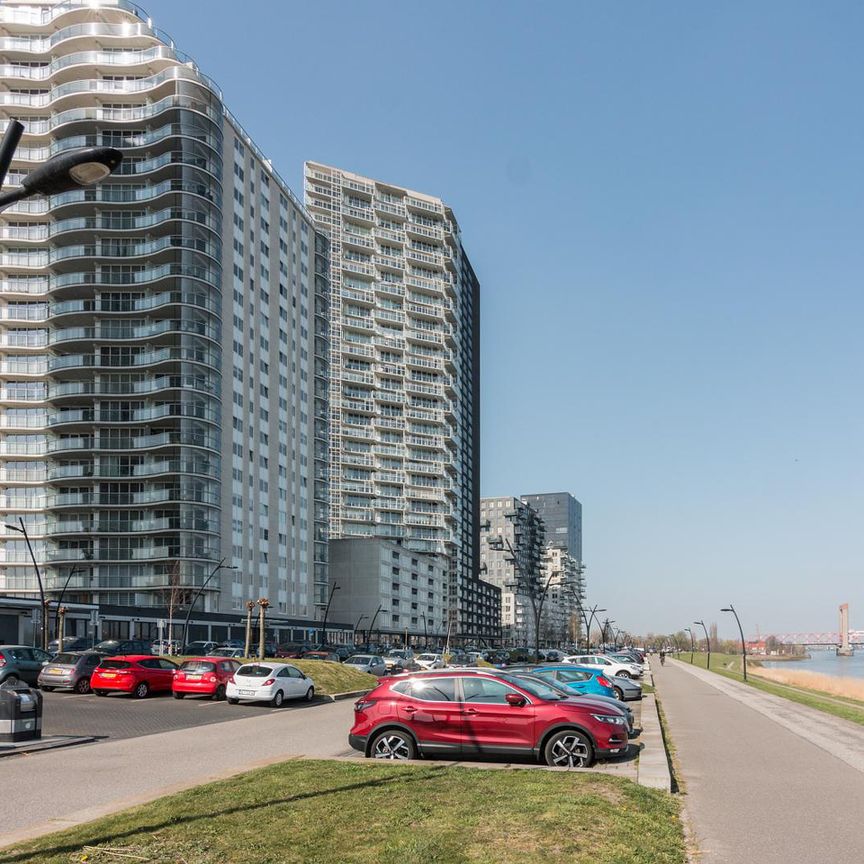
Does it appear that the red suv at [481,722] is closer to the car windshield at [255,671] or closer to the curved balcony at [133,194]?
the car windshield at [255,671]

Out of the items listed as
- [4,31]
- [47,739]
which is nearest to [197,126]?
[4,31]

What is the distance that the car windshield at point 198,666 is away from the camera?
33281mm

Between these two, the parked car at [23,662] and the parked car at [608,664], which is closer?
the parked car at [23,662]

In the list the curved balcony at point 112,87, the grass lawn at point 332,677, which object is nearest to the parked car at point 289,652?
the grass lawn at point 332,677

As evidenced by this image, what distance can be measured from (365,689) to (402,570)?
10532cm

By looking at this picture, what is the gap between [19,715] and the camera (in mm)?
18734

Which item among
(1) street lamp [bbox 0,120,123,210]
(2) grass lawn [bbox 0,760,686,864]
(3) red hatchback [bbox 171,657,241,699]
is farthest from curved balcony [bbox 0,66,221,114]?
(1) street lamp [bbox 0,120,123,210]

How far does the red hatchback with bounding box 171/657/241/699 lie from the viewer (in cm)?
3281

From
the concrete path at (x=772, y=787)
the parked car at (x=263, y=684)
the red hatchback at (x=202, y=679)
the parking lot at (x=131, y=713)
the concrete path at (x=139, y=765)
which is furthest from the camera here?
the red hatchback at (x=202, y=679)

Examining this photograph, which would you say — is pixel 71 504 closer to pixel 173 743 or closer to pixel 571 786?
pixel 173 743

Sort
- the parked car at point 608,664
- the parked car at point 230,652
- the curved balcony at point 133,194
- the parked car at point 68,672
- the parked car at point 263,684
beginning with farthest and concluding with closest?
the curved balcony at point 133,194
the parked car at point 230,652
the parked car at point 608,664
the parked car at point 68,672
the parked car at point 263,684

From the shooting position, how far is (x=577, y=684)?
90.8 feet

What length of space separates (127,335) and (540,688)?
81572mm

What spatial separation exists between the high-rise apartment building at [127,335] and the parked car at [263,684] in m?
54.2
